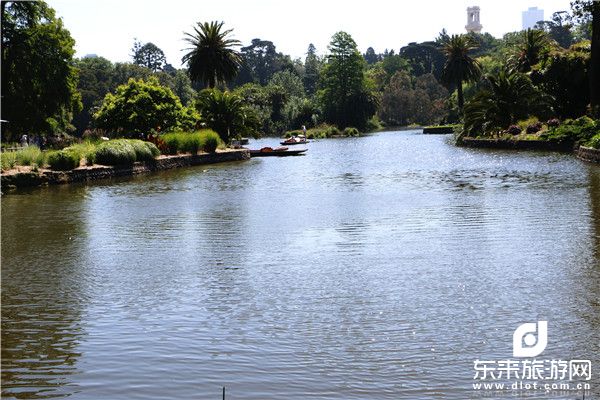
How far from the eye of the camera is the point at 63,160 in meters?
33.6

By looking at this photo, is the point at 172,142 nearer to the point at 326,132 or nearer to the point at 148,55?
the point at 326,132

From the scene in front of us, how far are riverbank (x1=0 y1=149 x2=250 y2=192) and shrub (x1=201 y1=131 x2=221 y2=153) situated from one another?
1.13 metres

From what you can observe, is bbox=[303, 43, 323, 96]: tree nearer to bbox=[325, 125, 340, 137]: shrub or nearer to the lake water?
bbox=[325, 125, 340, 137]: shrub

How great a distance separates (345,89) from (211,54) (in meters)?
47.2

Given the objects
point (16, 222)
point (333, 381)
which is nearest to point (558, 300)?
point (333, 381)

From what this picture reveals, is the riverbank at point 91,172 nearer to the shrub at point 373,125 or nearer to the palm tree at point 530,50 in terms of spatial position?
the palm tree at point 530,50

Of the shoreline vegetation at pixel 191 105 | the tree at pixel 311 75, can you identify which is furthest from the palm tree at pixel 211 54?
the tree at pixel 311 75

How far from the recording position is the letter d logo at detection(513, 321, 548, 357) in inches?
298

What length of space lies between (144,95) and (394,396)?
138 ft

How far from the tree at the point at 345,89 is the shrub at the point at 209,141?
6073cm

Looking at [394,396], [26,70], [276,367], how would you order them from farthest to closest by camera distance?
1. [26,70]
2. [276,367]
3. [394,396]

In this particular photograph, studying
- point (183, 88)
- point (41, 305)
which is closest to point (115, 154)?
point (41, 305)

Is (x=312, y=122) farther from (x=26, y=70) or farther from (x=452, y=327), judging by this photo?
(x=452, y=327)

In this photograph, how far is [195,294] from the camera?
34.8 ft
